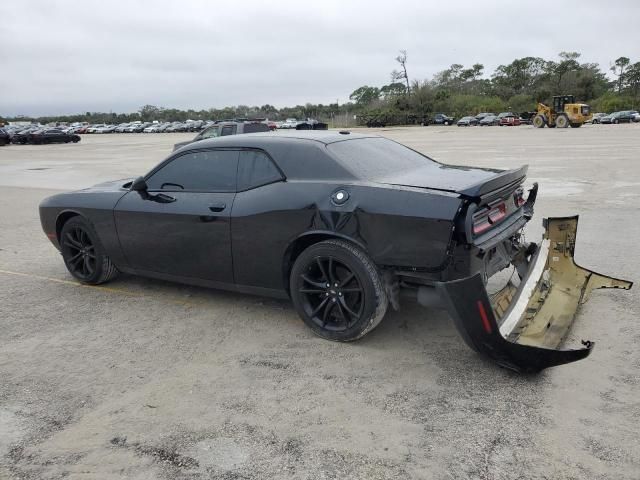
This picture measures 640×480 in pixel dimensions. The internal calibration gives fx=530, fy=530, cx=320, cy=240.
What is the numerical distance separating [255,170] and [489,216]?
182 centimetres

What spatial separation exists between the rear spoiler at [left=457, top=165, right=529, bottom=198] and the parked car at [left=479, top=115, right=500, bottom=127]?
56421mm

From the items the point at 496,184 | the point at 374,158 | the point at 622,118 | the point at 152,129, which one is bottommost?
the point at 152,129

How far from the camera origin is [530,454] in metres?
2.58

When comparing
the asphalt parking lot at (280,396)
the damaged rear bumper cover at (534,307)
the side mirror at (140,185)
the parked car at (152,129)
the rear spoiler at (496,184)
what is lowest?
the asphalt parking lot at (280,396)

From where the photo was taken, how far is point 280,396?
3230 millimetres

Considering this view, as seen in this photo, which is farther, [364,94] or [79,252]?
[364,94]

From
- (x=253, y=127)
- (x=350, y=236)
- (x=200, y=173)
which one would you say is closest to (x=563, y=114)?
(x=253, y=127)

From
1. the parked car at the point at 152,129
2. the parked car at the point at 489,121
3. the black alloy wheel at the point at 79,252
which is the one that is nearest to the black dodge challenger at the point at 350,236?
the black alloy wheel at the point at 79,252

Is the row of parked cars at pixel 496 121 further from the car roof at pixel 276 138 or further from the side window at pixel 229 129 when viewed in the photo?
the car roof at pixel 276 138

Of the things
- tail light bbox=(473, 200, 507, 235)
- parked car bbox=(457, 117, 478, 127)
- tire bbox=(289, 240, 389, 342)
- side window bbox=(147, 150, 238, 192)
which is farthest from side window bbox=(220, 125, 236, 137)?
parked car bbox=(457, 117, 478, 127)

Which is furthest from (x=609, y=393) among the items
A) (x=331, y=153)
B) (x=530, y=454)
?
(x=331, y=153)

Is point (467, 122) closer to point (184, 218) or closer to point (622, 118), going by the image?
point (622, 118)

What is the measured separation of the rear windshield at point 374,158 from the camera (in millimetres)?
3918

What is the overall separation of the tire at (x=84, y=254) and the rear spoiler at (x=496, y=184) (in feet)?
11.7
